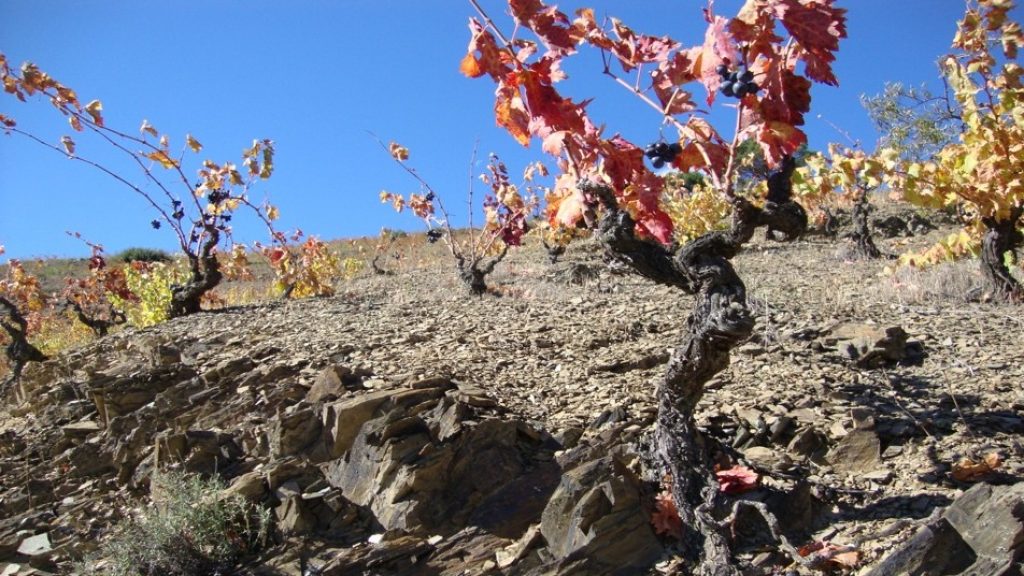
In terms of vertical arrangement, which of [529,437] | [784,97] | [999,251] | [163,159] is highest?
[163,159]

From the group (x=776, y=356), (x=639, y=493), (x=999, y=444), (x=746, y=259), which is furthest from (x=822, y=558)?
(x=746, y=259)

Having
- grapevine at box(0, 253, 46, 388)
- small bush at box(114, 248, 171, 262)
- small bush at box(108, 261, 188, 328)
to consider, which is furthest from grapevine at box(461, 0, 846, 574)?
small bush at box(114, 248, 171, 262)

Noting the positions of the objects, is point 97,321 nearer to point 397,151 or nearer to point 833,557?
point 397,151

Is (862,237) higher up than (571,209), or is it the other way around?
(862,237)

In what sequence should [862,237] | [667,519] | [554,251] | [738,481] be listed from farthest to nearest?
[554,251] < [862,237] < [738,481] < [667,519]

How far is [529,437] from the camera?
3.26 m

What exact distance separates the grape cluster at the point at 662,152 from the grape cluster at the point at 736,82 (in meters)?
0.30

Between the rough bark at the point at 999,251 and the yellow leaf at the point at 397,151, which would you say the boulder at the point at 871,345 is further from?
the yellow leaf at the point at 397,151

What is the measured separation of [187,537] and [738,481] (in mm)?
2066

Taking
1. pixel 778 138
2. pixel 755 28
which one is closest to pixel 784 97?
pixel 778 138

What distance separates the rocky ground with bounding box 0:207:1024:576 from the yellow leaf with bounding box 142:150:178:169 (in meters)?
2.63

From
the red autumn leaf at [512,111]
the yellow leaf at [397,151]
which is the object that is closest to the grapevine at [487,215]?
the yellow leaf at [397,151]

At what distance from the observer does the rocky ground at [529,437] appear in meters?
2.55

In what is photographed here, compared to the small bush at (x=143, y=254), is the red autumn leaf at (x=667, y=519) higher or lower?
lower
